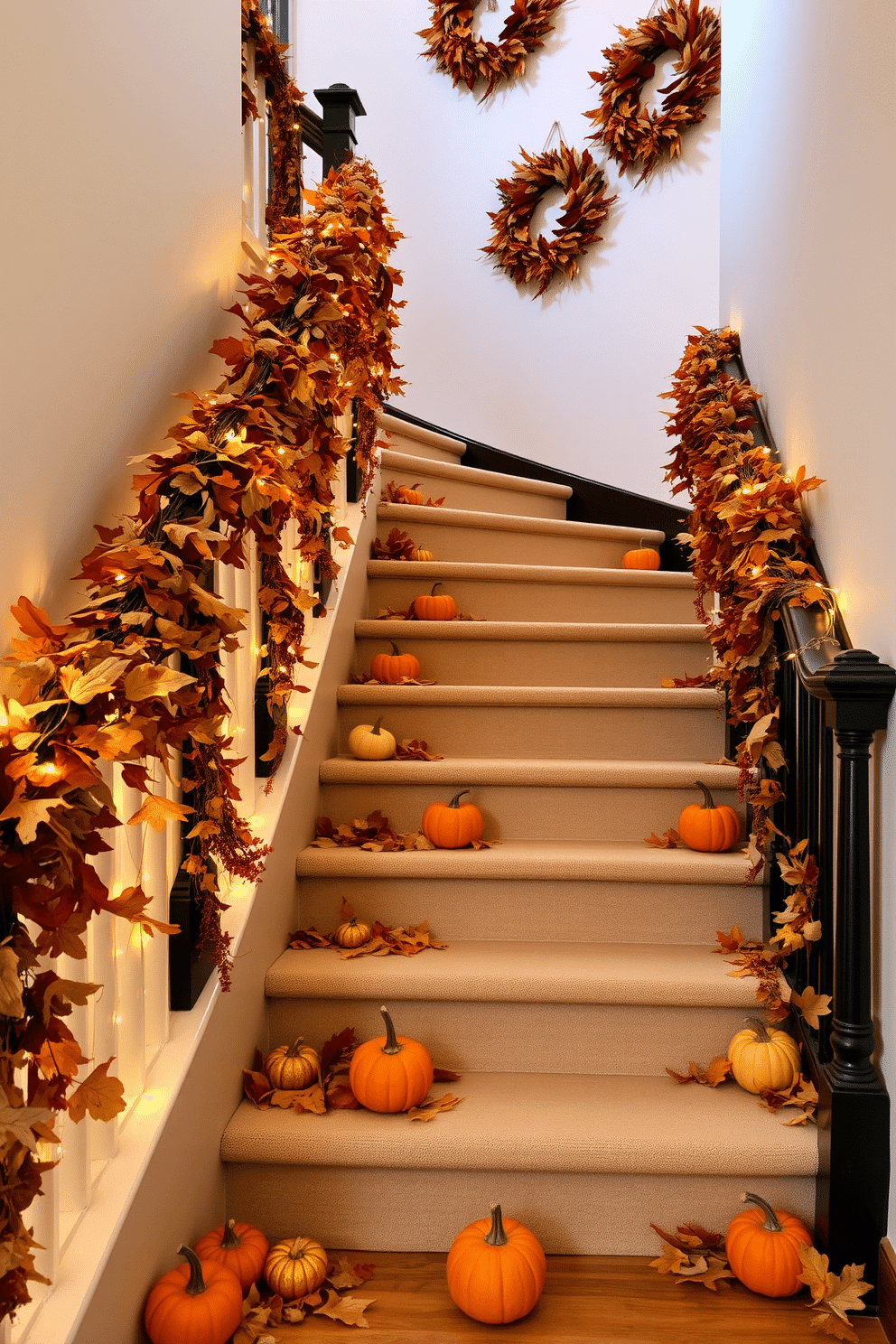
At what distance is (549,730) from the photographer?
2590mm

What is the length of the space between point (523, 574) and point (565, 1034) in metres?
1.62

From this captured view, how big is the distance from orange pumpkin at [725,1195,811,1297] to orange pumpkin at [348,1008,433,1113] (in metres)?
0.56

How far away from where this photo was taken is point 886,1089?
1.46m

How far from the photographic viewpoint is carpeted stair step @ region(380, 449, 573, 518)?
12.1 ft

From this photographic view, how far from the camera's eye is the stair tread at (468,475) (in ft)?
12.0

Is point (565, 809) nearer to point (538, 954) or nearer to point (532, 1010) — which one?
point (538, 954)

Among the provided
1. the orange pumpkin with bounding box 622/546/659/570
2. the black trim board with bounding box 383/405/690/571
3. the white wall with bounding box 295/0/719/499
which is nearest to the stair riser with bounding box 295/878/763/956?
the orange pumpkin with bounding box 622/546/659/570

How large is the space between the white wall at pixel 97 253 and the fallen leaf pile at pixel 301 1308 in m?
1.07

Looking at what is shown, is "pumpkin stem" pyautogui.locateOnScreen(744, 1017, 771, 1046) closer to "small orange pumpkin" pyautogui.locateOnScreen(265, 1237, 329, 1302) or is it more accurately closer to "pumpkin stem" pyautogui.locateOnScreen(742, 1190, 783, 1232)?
"pumpkin stem" pyautogui.locateOnScreen(742, 1190, 783, 1232)

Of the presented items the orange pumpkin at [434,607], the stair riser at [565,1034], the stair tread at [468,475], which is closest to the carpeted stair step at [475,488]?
Result: the stair tread at [468,475]

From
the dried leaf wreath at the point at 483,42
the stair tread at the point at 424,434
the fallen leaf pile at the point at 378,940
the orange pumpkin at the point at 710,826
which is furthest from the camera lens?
the dried leaf wreath at the point at 483,42

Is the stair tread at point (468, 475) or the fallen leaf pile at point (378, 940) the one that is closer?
the fallen leaf pile at point (378, 940)

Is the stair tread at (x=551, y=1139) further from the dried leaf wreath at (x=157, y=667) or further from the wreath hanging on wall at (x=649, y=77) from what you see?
the wreath hanging on wall at (x=649, y=77)

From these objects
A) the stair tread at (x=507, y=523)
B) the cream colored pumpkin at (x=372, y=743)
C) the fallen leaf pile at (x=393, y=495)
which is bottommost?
the cream colored pumpkin at (x=372, y=743)
